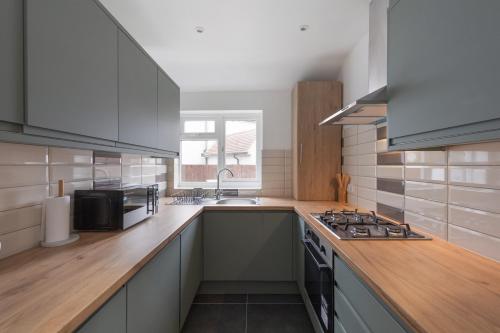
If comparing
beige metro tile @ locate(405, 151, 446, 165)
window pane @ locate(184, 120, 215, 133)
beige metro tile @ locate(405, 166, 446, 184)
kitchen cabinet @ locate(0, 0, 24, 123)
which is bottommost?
beige metro tile @ locate(405, 166, 446, 184)

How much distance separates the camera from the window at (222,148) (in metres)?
3.22

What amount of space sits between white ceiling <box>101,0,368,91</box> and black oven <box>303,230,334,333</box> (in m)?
1.62

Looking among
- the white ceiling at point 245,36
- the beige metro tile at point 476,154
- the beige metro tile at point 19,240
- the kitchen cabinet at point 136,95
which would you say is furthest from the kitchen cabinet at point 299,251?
the beige metro tile at point 19,240

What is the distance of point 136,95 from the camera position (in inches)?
60.8

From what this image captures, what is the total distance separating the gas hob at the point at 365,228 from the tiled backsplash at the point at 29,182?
1568 millimetres

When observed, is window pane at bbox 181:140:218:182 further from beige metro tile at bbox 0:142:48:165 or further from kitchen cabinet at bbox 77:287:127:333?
kitchen cabinet at bbox 77:287:127:333

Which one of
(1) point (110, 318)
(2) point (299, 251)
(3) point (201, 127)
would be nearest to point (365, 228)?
(2) point (299, 251)

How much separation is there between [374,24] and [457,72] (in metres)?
1.02

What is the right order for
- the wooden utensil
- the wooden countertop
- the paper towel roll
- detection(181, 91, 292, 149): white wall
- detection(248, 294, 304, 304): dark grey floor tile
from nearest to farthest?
the wooden countertop, the paper towel roll, detection(248, 294, 304, 304): dark grey floor tile, the wooden utensil, detection(181, 91, 292, 149): white wall

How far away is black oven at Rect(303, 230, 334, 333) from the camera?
4.47ft

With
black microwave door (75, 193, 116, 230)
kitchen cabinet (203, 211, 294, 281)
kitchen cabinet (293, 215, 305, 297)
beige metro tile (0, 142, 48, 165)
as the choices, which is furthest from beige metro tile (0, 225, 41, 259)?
kitchen cabinet (293, 215, 305, 297)

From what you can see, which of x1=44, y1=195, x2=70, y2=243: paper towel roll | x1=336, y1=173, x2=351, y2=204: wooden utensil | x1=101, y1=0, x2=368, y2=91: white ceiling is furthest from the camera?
x1=336, y1=173, x2=351, y2=204: wooden utensil

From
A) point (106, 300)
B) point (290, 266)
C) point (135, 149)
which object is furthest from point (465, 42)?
point (290, 266)

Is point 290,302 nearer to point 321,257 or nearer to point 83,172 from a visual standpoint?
point 321,257
